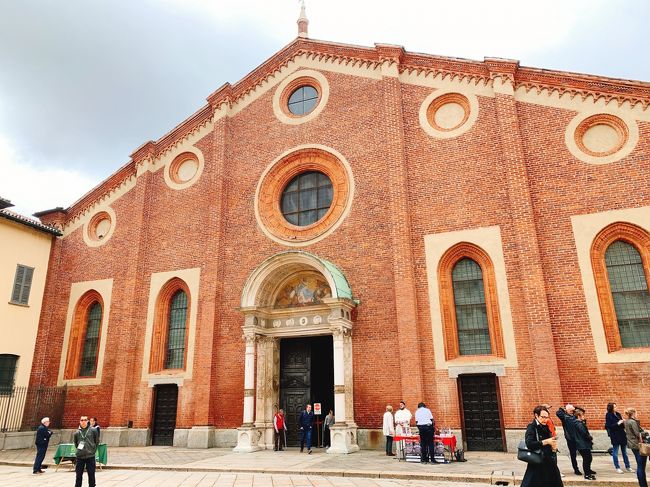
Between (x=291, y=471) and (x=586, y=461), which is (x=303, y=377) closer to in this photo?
(x=291, y=471)

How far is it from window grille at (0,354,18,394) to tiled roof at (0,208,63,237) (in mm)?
5243

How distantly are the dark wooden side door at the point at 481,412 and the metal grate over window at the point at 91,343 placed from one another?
14.1m

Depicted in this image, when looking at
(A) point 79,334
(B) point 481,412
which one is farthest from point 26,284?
(B) point 481,412

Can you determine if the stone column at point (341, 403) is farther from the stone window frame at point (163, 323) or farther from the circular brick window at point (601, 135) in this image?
the circular brick window at point (601, 135)

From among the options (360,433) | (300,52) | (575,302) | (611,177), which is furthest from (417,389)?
(300,52)

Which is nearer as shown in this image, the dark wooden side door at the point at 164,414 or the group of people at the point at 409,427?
the group of people at the point at 409,427

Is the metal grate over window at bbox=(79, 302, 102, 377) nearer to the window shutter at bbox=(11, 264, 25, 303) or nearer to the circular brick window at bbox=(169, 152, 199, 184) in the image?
the window shutter at bbox=(11, 264, 25, 303)

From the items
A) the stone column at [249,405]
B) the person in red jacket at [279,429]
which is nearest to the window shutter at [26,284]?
the stone column at [249,405]

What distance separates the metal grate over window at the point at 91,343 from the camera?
19.7 m

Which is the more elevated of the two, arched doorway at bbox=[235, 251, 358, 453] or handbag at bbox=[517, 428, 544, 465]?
arched doorway at bbox=[235, 251, 358, 453]

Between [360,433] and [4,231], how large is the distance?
1567 centimetres

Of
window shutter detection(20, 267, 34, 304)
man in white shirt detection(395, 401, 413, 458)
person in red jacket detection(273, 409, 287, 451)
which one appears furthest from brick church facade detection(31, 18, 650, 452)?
window shutter detection(20, 267, 34, 304)

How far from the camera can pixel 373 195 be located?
1655cm

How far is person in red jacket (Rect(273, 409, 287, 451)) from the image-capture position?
50.4 feet
